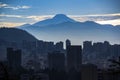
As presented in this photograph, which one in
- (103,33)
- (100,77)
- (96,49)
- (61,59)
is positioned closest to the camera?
(100,77)

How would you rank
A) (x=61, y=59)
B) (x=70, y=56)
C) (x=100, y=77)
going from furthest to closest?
1. (x=70, y=56)
2. (x=61, y=59)
3. (x=100, y=77)

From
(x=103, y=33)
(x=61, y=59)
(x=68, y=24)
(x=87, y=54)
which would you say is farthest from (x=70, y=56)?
(x=68, y=24)

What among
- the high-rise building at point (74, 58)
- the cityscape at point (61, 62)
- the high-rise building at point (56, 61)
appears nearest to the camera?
the cityscape at point (61, 62)

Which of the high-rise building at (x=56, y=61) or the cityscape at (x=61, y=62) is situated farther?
the high-rise building at (x=56, y=61)

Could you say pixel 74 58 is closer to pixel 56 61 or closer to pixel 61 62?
pixel 61 62

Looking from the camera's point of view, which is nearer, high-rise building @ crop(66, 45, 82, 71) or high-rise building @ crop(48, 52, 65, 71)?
high-rise building @ crop(48, 52, 65, 71)

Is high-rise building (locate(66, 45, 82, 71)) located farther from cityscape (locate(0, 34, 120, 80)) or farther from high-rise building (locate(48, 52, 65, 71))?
high-rise building (locate(48, 52, 65, 71))

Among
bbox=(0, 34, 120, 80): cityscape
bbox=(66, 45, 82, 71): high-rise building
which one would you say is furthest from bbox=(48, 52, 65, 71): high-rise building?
bbox=(66, 45, 82, 71): high-rise building

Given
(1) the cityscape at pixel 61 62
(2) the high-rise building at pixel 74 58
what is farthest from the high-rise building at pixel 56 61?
(2) the high-rise building at pixel 74 58

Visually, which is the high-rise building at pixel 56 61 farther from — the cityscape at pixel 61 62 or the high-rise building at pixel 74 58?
the high-rise building at pixel 74 58

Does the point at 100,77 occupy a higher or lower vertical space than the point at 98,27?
lower

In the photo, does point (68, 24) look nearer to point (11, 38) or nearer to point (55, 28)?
point (55, 28)
